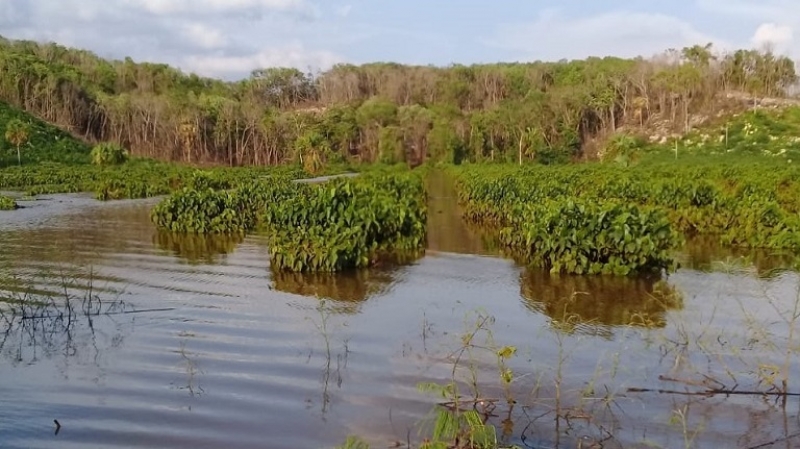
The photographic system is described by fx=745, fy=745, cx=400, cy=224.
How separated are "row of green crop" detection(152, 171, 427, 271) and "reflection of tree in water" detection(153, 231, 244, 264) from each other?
2.30 feet

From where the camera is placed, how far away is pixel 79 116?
2849 inches

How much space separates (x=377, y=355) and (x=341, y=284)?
13.2ft

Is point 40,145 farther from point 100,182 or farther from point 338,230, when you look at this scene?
point 338,230

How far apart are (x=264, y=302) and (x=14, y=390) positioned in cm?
414

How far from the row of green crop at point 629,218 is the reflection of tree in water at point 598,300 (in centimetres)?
42

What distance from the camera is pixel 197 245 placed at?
55.6 feet

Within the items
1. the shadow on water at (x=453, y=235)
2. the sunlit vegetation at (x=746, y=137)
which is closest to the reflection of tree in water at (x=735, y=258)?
the shadow on water at (x=453, y=235)

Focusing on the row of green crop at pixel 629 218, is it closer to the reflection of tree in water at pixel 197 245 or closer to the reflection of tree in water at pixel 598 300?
the reflection of tree in water at pixel 598 300

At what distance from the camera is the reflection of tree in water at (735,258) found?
13461 millimetres

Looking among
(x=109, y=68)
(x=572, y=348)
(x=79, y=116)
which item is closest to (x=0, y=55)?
(x=79, y=116)

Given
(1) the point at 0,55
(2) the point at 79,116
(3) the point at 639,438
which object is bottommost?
(3) the point at 639,438

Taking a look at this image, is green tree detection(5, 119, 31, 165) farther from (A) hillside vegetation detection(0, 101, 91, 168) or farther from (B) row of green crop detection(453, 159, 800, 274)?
(B) row of green crop detection(453, 159, 800, 274)

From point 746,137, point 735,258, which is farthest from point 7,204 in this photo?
point 746,137

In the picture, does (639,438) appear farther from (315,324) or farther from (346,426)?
(315,324)
